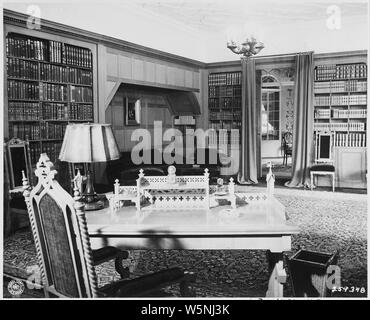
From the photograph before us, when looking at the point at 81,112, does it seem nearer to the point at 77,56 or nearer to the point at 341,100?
the point at 77,56

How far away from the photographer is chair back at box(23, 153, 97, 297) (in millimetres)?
1943

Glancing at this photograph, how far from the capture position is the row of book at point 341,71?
8141mm

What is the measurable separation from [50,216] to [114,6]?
18.1ft

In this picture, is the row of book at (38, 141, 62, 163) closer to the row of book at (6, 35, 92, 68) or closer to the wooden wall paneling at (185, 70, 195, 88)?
the row of book at (6, 35, 92, 68)

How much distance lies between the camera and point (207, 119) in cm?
960

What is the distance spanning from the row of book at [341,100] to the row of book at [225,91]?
5.40 feet

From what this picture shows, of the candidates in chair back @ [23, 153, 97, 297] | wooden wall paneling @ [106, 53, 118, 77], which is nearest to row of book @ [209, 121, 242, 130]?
wooden wall paneling @ [106, 53, 118, 77]

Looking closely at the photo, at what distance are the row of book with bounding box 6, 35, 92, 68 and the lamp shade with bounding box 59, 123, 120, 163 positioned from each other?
2.89m

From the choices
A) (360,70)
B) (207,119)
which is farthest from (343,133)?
(207,119)

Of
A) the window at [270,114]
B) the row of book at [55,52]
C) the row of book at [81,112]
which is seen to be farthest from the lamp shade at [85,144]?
the window at [270,114]

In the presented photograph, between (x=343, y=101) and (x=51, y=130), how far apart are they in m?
5.54
